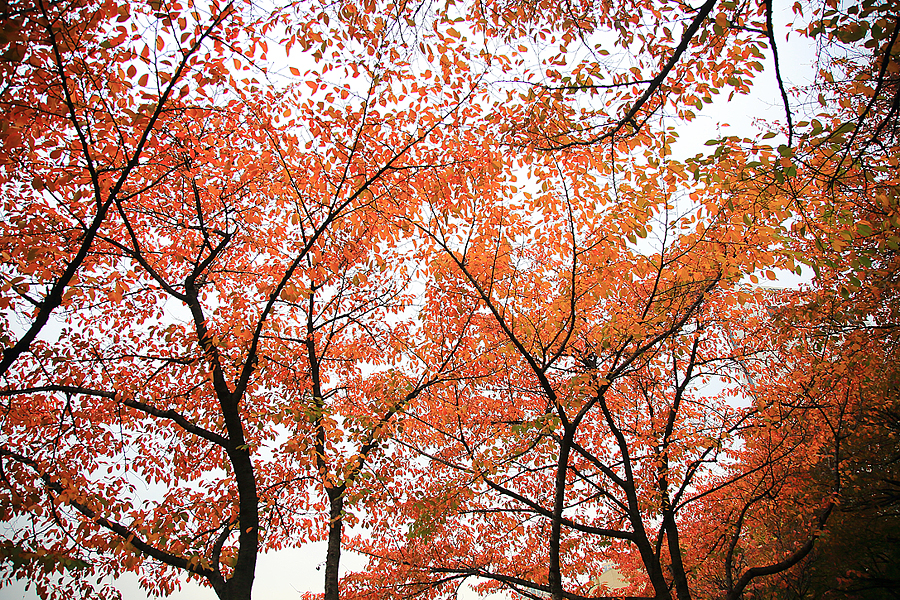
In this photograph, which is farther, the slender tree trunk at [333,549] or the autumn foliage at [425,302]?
the slender tree trunk at [333,549]

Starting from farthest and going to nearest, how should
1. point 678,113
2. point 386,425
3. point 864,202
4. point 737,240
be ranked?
point 386,425 < point 864,202 < point 737,240 < point 678,113

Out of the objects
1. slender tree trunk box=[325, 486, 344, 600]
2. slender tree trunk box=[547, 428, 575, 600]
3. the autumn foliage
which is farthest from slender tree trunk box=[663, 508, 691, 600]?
slender tree trunk box=[325, 486, 344, 600]

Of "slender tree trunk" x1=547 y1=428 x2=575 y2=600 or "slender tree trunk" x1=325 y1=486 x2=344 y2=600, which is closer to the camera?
"slender tree trunk" x1=547 y1=428 x2=575 y2=600

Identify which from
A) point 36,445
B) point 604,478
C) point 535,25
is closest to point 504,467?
point 604,478

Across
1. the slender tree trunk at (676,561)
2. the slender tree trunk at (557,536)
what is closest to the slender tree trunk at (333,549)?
the slender tree trunk at (557,536)

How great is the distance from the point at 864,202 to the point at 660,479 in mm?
4781

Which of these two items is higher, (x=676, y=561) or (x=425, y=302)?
(x=425, y=302)

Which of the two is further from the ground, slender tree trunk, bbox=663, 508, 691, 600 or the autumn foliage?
the autumn foliage

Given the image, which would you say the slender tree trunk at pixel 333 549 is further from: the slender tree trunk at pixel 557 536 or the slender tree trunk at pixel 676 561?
the slender tree trunk at pixel 676 561

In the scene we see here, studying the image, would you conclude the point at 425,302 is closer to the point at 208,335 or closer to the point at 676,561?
the point at 208,335

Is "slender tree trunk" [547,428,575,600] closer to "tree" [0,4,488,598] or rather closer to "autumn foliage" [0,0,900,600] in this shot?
"autumn foliage" [0,0,900,600]

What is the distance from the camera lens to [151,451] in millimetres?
7480

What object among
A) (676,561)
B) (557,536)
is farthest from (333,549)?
(676,561)

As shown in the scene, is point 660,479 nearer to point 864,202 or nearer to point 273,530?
point 864,202
